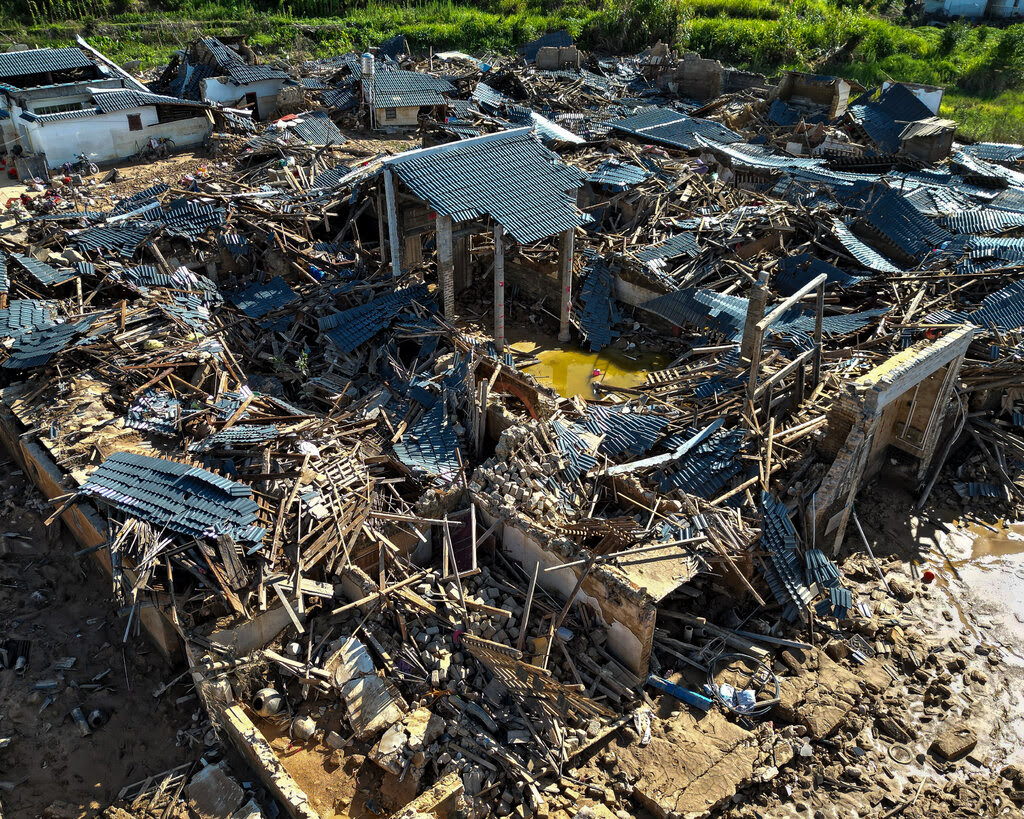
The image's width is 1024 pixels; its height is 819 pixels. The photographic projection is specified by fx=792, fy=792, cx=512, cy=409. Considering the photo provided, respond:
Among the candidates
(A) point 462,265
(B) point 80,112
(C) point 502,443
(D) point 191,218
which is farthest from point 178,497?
(B) point 80,112

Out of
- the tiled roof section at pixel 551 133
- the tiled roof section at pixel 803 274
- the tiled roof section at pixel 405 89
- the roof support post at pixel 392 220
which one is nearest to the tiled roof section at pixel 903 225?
the tiled roof section at pixel 803 274

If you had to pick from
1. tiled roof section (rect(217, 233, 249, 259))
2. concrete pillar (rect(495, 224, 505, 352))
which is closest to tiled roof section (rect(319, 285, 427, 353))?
concrete pillar (rect(495, 224, 505, 352))

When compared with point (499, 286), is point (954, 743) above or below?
below

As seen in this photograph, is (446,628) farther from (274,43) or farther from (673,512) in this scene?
(274,43)

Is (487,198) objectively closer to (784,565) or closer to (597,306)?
(597,306)

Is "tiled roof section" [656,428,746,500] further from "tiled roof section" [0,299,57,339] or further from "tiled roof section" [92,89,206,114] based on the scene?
"tiled roof section" [92,89,206,114]

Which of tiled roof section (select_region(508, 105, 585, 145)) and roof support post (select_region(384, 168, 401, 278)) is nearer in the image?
roof support post (select_region(384, 168, 401, 278))
